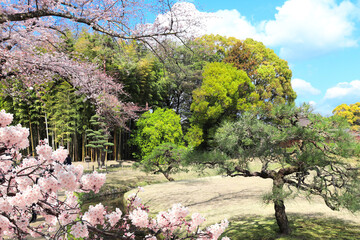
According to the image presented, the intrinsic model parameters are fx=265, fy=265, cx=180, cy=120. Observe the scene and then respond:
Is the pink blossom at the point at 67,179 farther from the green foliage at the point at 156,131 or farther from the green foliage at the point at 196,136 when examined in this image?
the green foliage at the point at 156,131

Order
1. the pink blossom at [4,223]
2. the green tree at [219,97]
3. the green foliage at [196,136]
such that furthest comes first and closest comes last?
1. the green foliage at [196,136]
2. the green tree at [219,97]
3. the pink blossom at [4,223]

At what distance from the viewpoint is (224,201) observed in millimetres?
7145

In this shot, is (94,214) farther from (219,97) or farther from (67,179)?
(219,97)

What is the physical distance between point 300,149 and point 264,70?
57.1 ft

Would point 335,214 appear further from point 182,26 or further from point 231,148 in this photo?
point 182,26

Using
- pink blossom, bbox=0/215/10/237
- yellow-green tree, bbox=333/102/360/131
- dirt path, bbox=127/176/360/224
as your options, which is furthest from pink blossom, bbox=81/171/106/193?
yellow-green tree, bbox=333/102/360/131

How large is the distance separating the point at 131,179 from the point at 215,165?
8637 millimetres

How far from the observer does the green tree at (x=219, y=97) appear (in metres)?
16.3

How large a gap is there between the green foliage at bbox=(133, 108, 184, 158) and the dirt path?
827cm

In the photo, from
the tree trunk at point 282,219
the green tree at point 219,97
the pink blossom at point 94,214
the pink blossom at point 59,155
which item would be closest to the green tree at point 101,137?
the green tree at point 219,97

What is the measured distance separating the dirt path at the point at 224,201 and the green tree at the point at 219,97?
7.08 meters

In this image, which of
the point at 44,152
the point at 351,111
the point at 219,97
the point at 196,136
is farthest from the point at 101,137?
the point at 351,111

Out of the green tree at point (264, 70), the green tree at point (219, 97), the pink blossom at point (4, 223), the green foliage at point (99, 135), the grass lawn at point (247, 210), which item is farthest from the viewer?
the green tree at point (264, 70)

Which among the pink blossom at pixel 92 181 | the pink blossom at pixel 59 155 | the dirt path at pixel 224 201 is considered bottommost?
the dirt path at pixel 224 201
